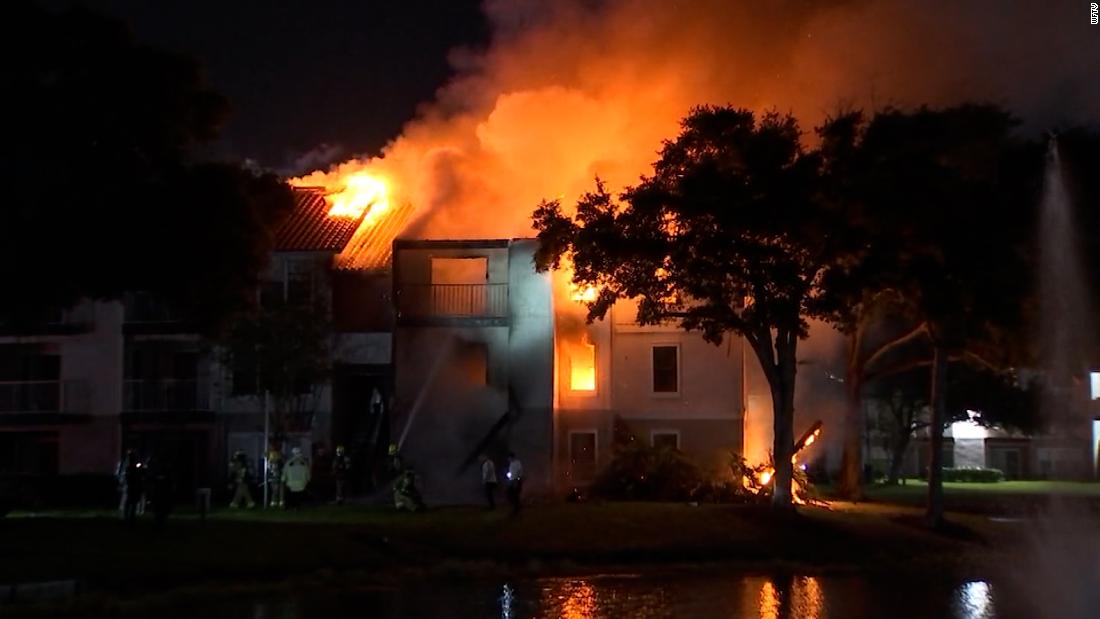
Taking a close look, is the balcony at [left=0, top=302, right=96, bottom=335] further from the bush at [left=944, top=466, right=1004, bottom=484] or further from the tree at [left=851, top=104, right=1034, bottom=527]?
the bush at [left=944, top=466, right=1004, bottom=484]

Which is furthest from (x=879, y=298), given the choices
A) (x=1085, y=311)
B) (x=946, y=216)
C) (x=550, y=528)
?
(x=550, y=528)

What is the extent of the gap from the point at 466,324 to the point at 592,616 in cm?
2402

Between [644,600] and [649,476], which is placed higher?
[649,476]

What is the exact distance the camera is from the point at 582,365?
140 feet

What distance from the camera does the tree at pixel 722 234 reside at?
1180 inches

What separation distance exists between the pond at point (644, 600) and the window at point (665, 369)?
1911cm

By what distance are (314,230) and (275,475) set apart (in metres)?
13.2

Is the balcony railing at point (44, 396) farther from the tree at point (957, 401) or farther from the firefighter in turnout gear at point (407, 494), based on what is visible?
the tree at point (957, 401)

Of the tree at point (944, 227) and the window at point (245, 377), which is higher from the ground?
the tree at point (944, 227)

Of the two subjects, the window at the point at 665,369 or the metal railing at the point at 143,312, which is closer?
the window at the point at 665,369

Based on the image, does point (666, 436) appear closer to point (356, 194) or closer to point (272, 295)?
point (272, 295)

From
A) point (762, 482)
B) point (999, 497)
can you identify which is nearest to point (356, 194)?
point (762, 482)

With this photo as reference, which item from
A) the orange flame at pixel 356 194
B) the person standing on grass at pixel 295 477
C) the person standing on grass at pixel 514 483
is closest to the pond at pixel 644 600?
the person standing on grass at pixel 514 483

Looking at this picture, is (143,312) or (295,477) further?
(143,312)
